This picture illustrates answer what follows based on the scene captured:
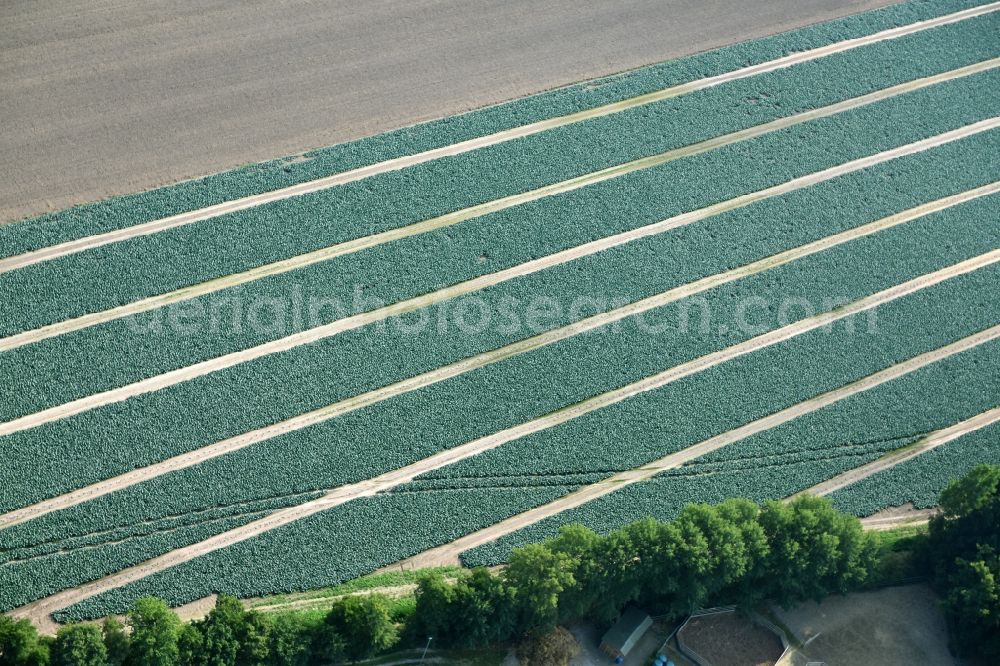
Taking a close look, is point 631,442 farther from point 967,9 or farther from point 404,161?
point 967,9

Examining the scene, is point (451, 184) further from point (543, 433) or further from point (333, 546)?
point (333, 546)

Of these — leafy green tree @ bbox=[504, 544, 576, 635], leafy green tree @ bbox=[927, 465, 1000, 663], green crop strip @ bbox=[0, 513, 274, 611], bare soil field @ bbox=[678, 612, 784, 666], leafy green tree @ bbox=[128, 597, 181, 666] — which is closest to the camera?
leafy green tree @ bbox=[128, 597, 181, 666]

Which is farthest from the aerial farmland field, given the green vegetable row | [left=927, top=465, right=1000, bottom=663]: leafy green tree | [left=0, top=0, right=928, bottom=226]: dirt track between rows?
[left=927, top=465, right=1000, bottom=663]: leafy green tree

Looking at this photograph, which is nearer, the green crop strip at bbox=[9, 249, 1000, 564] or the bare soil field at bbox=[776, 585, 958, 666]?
the bare soil field at bbox=[776, 585, 958, 666]

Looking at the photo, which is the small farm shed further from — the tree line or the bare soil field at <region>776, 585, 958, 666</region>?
the bare soil field at <region>776, 585, 958, 666</region>

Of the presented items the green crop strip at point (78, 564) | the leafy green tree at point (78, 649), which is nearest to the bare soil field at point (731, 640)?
the green crop strip at point (78, 564)

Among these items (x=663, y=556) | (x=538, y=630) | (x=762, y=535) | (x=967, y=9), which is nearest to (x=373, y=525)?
(x=538, y=630)
